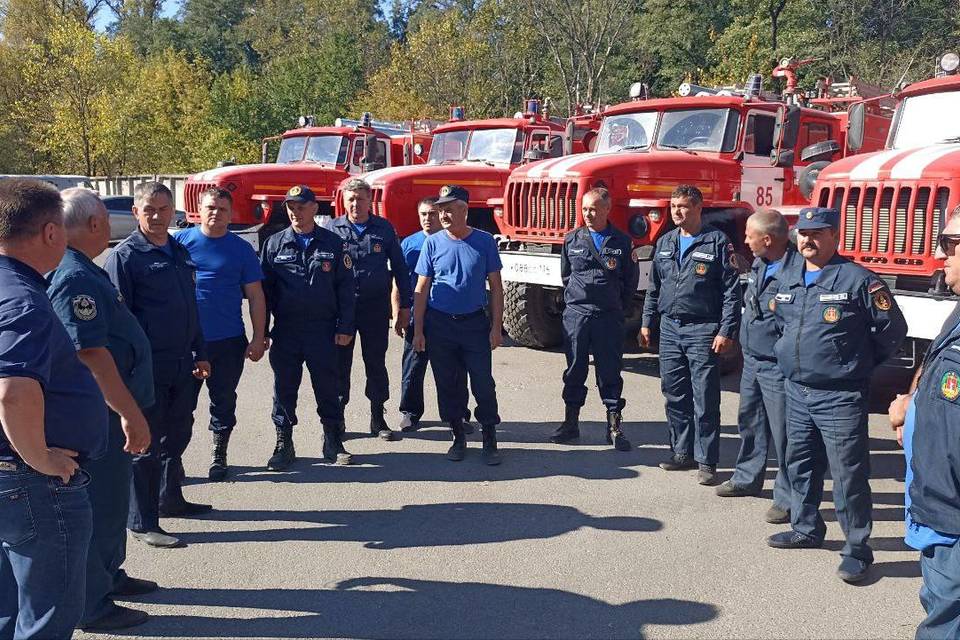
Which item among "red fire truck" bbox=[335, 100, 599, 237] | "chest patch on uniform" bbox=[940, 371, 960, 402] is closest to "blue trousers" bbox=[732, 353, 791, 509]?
"chest patch on uniform" bbox=[940, 371, 960, 402]

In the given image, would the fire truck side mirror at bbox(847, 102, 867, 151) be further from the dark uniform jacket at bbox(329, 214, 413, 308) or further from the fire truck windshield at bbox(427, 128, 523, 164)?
the fire truck windshield at bbox(427, 128, 523, 164)

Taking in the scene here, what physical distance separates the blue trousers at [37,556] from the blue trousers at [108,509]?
2.63 feet

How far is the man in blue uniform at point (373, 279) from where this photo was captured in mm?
6352

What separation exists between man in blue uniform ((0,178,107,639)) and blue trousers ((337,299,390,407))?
3.60m

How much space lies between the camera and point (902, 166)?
571 cm

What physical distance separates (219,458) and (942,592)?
13.6 ft

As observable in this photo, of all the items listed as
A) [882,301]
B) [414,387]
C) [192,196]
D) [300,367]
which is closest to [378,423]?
[414,387]

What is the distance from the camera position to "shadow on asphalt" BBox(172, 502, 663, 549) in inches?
176

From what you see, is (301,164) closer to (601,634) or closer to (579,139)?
(579,139)

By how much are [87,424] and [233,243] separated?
8.84ft

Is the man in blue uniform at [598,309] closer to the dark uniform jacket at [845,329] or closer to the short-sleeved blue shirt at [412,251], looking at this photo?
the short-sleeved blue shirt at [412,251]

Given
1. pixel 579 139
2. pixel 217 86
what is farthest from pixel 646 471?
pixel 217 86

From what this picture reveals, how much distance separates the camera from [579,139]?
10742 millimetres

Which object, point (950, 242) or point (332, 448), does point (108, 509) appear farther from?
point (950, 242)
